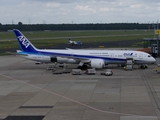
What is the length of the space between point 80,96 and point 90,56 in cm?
2438

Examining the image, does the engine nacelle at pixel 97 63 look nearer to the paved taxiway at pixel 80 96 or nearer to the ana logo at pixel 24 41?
the paved taxiway at pixel 80 96

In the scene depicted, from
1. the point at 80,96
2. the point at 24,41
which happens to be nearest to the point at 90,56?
the point at 24,41

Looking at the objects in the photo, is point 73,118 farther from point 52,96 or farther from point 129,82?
point 129,82

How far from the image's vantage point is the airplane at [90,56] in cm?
6072

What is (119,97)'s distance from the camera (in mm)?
37031

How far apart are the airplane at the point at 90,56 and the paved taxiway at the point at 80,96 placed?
12.2 ft

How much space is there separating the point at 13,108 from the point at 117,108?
10.1m

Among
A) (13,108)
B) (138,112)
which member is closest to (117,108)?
(138,112)

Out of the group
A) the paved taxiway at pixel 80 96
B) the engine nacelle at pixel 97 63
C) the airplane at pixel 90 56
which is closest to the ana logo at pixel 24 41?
the airplane at pixel 90 56

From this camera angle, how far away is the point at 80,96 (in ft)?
124

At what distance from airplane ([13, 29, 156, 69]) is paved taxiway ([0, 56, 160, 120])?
12.2 ft

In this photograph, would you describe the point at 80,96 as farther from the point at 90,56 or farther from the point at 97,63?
the point at 90,56

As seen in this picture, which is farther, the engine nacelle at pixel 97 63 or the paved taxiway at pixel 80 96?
the engine nacelle at pixel 97 63

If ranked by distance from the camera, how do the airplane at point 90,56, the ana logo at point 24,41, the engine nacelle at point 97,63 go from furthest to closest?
the ana logo at point 24,41
the airplane at point 90,56
the engine nacelle at point 97,63
